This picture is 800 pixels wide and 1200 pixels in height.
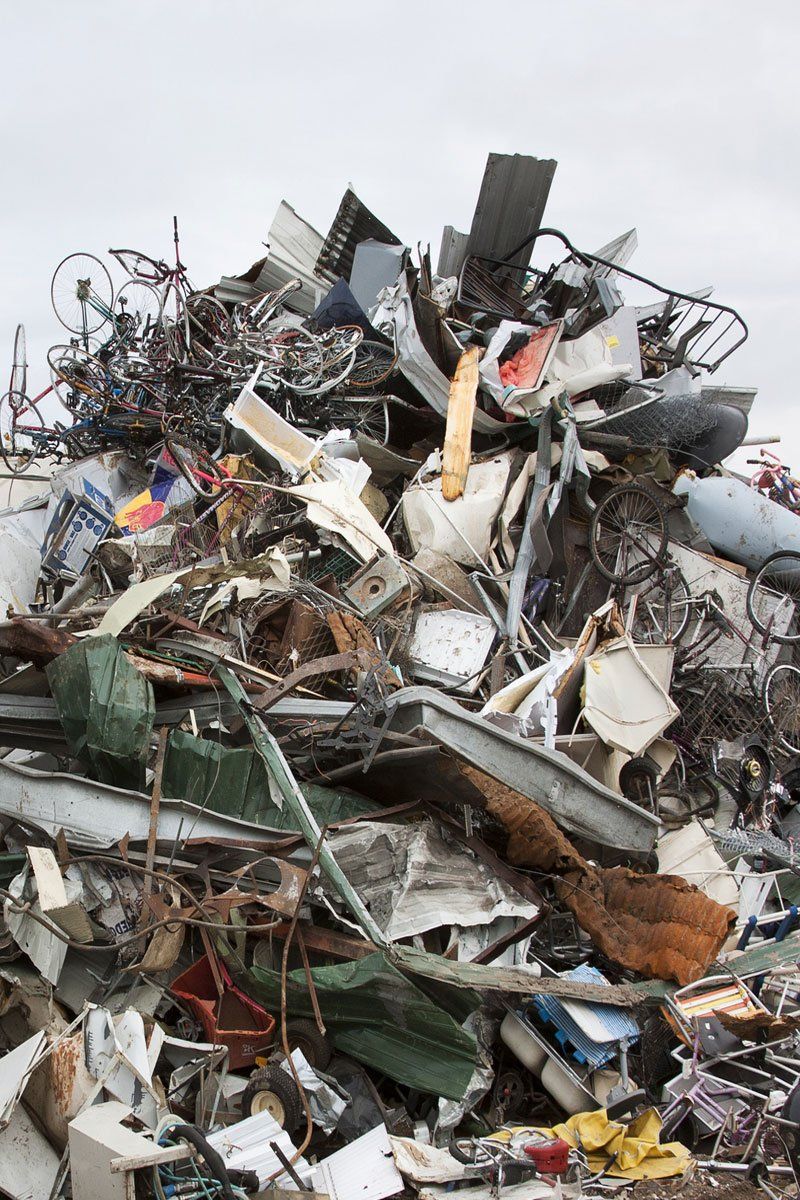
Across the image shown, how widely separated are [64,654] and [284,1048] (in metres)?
2.52

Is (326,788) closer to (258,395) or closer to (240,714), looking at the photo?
(240,714)

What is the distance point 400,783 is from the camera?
5.80 metres

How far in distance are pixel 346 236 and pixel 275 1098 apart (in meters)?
12.1

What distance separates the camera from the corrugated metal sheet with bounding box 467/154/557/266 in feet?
39.7

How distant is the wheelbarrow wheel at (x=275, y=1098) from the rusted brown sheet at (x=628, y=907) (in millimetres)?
1913

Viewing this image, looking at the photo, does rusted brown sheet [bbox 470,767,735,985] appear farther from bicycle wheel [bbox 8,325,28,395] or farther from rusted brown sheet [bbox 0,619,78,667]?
bicycle wheel [bbox 8,325,28,395]

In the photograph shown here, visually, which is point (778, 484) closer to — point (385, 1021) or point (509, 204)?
point (509, 204)

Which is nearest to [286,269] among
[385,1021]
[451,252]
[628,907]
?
[451,252]

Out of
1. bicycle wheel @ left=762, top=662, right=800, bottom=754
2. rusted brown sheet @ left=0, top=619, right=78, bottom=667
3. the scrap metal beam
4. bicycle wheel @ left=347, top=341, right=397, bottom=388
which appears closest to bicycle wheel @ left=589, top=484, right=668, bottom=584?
bicycle wheel @ left=762, top=662, right=800, bottom=754

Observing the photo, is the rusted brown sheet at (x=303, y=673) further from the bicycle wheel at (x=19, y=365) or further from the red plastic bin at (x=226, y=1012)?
the bicycle wheel at (x=19, y=365)

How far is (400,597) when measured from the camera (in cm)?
767

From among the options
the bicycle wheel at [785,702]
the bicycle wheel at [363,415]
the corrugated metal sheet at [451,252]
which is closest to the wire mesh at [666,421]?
the bicycle wheel at [363,415]

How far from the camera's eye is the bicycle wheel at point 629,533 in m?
8.84

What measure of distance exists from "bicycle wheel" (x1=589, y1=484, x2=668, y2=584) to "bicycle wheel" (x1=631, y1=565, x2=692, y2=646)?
17cm
